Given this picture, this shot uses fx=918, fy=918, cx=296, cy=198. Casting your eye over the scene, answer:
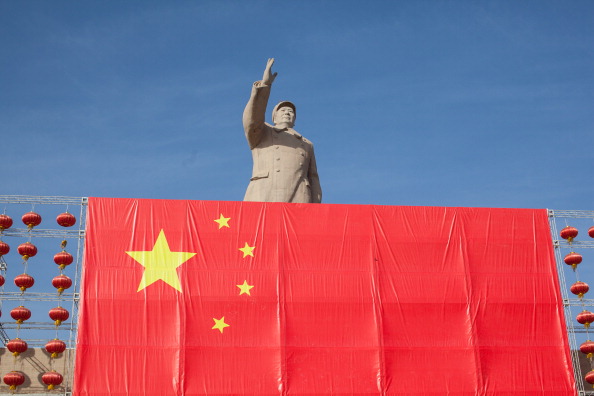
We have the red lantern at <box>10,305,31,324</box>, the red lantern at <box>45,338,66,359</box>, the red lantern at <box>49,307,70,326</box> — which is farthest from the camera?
the red lantern at <box>10,305,31,324</box>

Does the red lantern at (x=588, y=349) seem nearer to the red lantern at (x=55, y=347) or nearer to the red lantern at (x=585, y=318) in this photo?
the red lantern at (x=585, y=318)

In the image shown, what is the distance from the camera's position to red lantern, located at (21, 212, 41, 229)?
54.9ft

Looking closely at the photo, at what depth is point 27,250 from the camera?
54.0ft

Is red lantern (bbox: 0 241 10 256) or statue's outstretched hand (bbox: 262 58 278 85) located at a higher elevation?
statue's outstretched hand (bbox: 262 58 278 85)

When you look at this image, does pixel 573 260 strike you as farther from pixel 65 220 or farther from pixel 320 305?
pixel 65 220

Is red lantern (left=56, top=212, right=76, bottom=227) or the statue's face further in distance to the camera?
the statue's face

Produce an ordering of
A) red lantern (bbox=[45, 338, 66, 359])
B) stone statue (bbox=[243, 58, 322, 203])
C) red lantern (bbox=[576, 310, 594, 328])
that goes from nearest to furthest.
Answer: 1. red lantern (bbox=[45, 338, 66, 359])
2. red lantern (bbox=[576, 310, 594, 328])
3. stone statue (bbox=[243, 58, 322, 203])

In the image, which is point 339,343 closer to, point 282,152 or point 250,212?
point 250,212

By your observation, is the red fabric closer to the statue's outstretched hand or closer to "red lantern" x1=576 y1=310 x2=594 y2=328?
"red lantern" x1=576 y1=310 x2=594 y2=328

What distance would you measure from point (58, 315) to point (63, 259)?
1.01m

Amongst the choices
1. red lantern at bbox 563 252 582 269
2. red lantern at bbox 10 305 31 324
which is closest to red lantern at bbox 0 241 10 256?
red lantern at bbox 10 305 31 324

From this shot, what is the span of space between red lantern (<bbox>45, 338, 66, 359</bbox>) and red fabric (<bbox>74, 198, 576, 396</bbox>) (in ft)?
1.47

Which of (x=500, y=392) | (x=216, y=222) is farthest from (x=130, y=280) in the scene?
(x=500, y=392)

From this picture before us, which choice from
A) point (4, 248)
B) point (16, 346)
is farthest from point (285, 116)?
point (16, 346)
